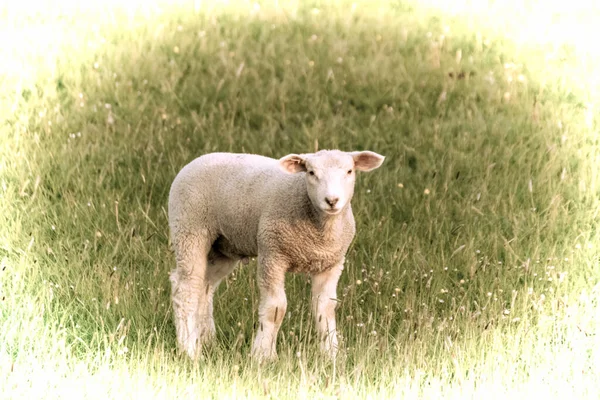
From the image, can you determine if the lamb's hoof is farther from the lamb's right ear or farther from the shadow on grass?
the lamb's right ear

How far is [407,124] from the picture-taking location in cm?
896

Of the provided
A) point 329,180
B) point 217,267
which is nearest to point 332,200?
point 329,180

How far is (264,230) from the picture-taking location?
5246mm

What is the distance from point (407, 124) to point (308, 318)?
375 cm

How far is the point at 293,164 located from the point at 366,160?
39 cm

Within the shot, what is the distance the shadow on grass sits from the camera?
620cm

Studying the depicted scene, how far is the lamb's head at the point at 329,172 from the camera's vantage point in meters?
4.74

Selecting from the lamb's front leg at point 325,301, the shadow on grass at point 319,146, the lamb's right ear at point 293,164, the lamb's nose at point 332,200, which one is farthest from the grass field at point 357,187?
the lamb's right ear at point 293,164

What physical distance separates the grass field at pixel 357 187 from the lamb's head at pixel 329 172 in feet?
2.91

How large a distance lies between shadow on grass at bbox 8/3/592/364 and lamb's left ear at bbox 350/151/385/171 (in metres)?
1.05

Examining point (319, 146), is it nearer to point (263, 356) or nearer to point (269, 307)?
point (269, 307)

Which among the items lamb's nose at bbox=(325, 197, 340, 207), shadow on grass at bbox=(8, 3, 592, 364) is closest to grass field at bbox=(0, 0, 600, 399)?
shadow on grass at bbox=(8, 3, 592, 364)

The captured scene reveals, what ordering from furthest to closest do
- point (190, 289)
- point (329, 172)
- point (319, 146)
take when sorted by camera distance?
point (319, 146) < point (190, 289) < point (329, 172)

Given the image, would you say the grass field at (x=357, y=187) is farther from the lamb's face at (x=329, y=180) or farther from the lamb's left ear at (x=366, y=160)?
the lamb's left ear at (x=366, y=160)
